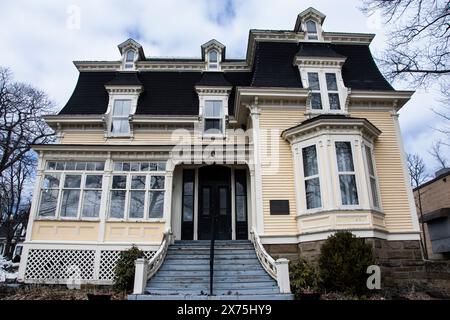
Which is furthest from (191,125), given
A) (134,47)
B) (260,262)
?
(260,262)

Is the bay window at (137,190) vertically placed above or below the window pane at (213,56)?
below

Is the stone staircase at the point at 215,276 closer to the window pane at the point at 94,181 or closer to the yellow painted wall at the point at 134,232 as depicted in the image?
the yellow painted wall at the point at 134,232

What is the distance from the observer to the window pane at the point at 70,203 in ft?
35.1

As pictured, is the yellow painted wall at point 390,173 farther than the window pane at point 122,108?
No

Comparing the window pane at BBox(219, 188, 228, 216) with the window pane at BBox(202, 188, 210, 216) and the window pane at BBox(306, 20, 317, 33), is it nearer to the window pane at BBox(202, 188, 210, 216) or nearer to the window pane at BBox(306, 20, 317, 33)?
the window pane at BBox(202, 188, 210, 216)

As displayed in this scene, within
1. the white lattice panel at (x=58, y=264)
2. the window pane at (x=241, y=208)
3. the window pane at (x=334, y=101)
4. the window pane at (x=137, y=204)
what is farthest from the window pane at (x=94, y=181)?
the window pane at (x=334, y=101)

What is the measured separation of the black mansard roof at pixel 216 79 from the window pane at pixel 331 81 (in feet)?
1.95

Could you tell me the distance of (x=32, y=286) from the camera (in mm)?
9516

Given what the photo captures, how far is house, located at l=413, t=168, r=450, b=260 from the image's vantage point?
16922 millimetres

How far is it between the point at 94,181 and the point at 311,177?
743 centimetres

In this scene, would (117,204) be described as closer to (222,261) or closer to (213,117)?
(222,261)

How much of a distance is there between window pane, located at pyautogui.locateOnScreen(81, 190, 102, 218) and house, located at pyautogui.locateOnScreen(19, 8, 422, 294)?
1.4 inches

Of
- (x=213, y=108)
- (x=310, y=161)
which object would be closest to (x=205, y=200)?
(x=213, y=108)
